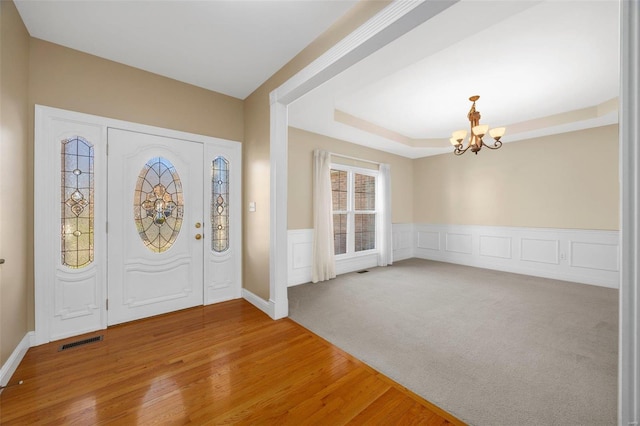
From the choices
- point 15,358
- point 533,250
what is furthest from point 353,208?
point 15,358

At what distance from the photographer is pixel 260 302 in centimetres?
330

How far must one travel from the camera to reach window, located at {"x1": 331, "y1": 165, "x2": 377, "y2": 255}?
17.2 ft

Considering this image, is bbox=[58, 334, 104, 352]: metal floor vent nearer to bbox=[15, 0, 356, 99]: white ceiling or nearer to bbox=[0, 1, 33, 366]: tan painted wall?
bbox=[0, 1, 33, 366]: tan painted wall

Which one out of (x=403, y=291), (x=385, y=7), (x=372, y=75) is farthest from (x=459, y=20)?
(x=403, y=291)

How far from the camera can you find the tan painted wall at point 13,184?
192 centimetres

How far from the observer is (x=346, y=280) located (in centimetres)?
468

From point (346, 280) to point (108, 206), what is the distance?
3.56 metres

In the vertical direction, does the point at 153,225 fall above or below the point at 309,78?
below

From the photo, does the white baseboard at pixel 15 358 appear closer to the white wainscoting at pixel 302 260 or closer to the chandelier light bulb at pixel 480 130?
the white wainscoting at pixel 302 260

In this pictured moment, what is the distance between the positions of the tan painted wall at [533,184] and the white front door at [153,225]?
5.48m

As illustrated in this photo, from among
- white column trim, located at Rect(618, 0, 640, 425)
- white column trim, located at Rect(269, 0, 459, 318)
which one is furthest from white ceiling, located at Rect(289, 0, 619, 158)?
white column trim, located at Rect(618, 0, 640, 425)

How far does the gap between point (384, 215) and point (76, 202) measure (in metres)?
5.14

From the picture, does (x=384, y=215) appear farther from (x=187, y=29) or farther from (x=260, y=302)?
(x=187, y=29)

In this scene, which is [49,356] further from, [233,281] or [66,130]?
[66,130]
